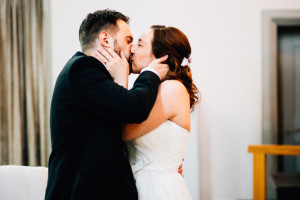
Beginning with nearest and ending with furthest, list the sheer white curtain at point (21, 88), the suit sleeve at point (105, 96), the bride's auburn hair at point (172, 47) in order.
Answer: the suit sleeve at point (105, 96) → the bride's auburn hair at point (172, 47) → the sheer white curtain at point (21, 88)

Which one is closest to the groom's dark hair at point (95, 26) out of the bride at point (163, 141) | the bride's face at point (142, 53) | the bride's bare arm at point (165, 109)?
the bride's face at point (142, 53)

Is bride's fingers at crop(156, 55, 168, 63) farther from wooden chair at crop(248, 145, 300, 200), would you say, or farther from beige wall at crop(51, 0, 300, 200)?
beige wall at crop(51, 0, 300, 200)

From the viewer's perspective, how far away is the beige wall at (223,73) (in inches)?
131

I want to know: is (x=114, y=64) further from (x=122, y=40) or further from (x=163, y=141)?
(x=163, y=141)

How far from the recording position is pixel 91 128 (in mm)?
1153

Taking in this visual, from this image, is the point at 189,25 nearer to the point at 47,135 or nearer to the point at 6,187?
the point at 47,135

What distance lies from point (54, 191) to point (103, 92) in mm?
426

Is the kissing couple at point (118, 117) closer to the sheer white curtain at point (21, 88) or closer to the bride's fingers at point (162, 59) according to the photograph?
the bride's fingers at point (162, 59)

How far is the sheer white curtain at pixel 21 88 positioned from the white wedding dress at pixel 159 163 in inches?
84.0

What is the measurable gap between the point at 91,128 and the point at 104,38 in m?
0.46

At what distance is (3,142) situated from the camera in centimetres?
320

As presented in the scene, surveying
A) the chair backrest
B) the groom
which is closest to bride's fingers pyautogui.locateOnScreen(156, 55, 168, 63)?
the groom

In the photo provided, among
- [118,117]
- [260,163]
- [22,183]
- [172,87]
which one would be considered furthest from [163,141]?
[260,163]

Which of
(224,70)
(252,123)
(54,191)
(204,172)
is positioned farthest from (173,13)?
(54,191)
